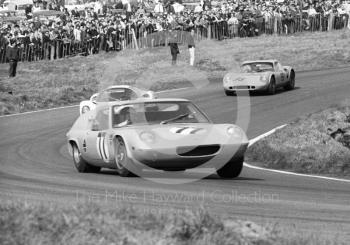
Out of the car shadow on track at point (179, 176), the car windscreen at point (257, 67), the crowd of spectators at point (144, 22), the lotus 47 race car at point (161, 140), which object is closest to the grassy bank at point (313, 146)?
the car shadow on track at point (179, 176)

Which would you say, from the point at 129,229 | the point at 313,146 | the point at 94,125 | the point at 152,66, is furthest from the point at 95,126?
the point at 152,66

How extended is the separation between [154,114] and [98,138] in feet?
3.12

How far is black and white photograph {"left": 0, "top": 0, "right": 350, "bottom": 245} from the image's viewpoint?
624 cm

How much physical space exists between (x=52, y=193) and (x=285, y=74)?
18.7 meters

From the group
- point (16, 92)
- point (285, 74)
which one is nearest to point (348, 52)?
point (285, 74)

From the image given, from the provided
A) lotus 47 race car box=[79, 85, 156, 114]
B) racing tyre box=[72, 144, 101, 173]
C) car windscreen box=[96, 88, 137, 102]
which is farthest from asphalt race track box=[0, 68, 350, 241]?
car windscreen box=[96, 88, 137, 102]

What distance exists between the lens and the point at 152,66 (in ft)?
117

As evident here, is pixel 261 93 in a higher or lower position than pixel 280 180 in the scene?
lower

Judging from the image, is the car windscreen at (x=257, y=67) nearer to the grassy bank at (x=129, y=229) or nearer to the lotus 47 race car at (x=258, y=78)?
the lotus 47 race car at (x=258, y=78)

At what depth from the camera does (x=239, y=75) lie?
2678 centimetres

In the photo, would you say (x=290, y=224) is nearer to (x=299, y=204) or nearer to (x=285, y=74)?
(x=299, y=204)

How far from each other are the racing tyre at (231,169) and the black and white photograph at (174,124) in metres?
0.02

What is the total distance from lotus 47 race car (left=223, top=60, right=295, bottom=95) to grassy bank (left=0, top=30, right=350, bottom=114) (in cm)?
387

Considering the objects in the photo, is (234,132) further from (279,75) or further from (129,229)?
(279,75)
